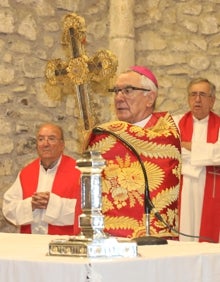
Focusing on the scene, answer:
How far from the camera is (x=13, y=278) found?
260 centimetres

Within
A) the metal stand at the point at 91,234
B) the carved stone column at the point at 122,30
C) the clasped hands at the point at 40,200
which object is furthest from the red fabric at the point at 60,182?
the metal stand at the point at 91,234

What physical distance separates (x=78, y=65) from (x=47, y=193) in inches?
76.2

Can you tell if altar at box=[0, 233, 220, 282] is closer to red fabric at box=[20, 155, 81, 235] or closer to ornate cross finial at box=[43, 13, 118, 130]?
ornate cross finial at box=[43, 13, 118, 130]

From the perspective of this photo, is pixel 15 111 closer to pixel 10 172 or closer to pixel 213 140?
pixel 10 172

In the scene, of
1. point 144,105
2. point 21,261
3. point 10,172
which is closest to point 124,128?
point 144,105

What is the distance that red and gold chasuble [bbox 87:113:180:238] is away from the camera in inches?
163

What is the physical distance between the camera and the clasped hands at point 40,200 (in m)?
6.39

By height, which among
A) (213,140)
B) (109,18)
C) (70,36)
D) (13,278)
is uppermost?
(109,18)

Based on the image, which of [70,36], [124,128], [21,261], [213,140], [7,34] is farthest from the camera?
[7,34]

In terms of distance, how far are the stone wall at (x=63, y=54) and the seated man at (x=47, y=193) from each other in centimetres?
75

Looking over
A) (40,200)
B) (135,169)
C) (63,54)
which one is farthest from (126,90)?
(63,54)

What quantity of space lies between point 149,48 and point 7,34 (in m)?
1.50

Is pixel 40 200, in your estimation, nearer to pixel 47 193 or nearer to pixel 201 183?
pixel 47 193

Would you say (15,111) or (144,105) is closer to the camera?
(144,105)
